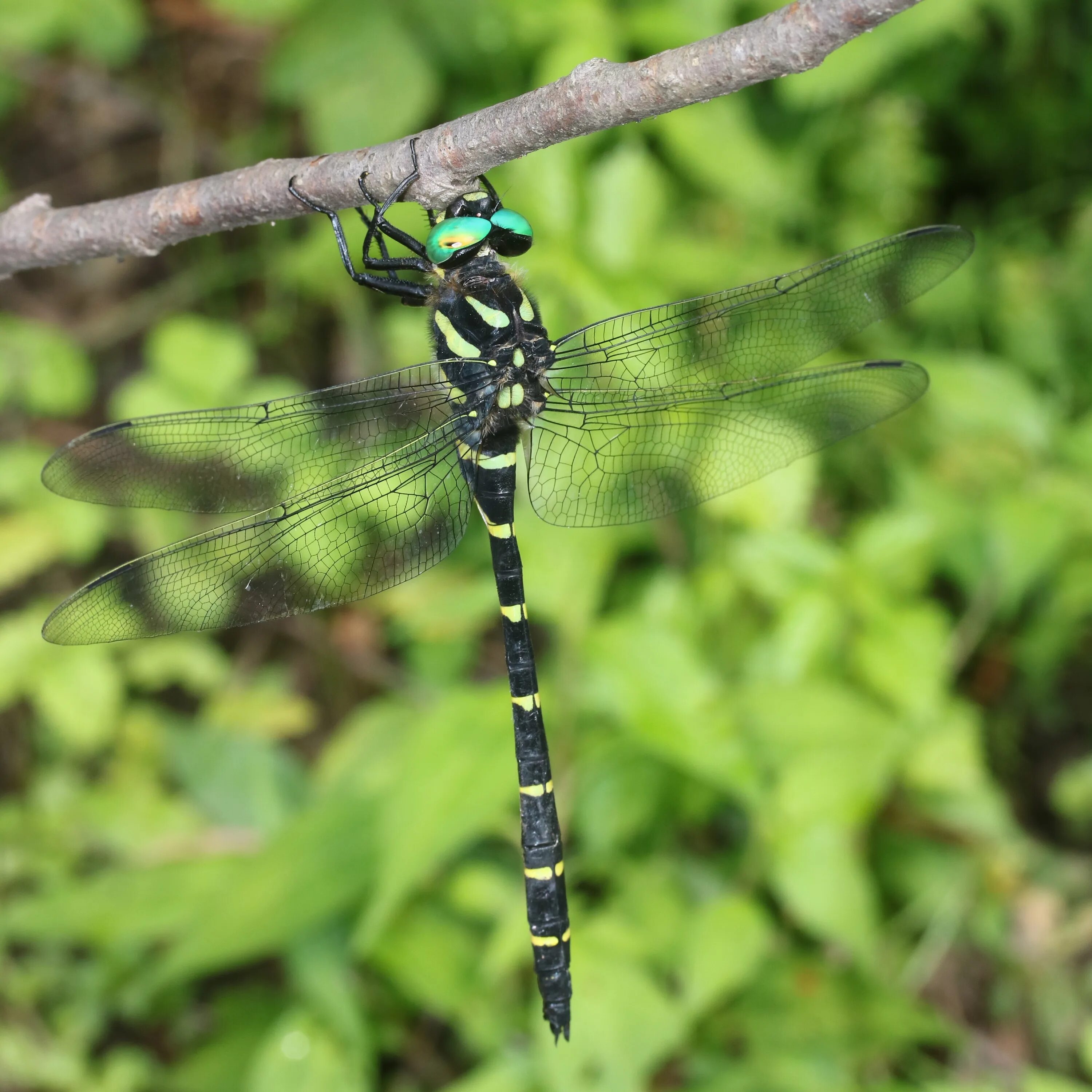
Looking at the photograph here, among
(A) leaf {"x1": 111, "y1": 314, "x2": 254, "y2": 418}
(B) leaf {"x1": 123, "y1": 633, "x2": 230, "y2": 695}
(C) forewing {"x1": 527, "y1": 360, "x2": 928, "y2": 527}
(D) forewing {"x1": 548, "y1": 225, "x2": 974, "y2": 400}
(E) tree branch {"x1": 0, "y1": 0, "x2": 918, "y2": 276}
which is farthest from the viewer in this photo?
(B) leaf {"x1": 123, "y1": 633, "x2": 230, "y2": 695}

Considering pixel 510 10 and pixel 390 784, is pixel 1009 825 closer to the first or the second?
pixel 390 784

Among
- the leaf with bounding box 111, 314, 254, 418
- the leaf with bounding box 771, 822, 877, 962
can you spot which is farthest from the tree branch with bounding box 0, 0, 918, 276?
the leaf with bounding box 771, 822, 877, 962

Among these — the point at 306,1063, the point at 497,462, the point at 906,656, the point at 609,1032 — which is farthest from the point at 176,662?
the point at 906,656

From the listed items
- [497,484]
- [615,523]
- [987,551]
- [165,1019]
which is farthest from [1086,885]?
[165,1019]

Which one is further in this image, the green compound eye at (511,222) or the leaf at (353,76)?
the leaf at (353,76)

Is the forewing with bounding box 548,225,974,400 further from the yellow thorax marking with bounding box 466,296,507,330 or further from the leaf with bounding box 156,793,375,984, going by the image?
the leaf with bounding box 156,793,375,984

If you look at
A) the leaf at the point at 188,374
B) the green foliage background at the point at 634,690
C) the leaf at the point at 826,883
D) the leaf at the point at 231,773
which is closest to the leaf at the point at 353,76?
the green foliage background at the point at 634,690

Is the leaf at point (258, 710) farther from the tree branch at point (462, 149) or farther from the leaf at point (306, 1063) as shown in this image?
the tree branch at point (462, 149)

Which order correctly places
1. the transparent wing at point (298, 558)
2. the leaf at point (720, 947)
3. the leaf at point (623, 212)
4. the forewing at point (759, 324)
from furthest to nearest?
the leaf at point (623, 212)
the leaf at point (720, 947)
the forewing at point (759, 324)
the transparent wing at point (298, 558)

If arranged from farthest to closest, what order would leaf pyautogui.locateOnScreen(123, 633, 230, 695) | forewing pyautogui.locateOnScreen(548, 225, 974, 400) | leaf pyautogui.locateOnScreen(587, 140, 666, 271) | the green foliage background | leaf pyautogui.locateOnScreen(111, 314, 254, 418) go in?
1. leaf pyautogui.locateOnScreen(123, 633, 230, 695)
2. leaf pyautogui.locateOnScreen(111, 314, 254, 418)
3. leaf pyautogui.locateOnScreen(587, 140, 666, 271)
4. the green foliage background
5. forewing pyautogui.locateOnScreen(548, 225, 974, 400)
